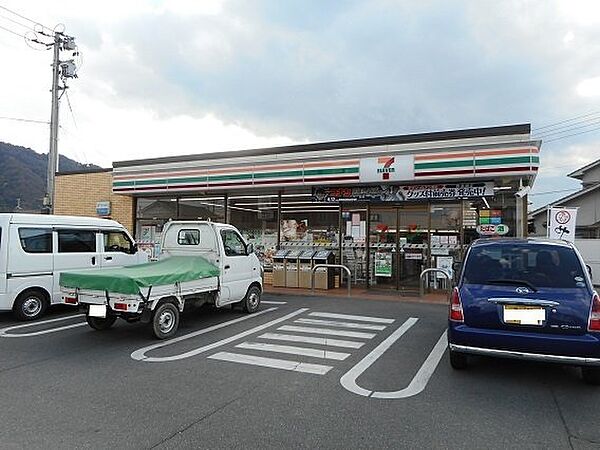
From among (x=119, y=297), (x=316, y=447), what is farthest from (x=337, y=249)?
(x=316, y=447)

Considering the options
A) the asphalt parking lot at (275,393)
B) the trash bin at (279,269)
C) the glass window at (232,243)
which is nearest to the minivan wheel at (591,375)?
the asphalt parking lot at (275,393)

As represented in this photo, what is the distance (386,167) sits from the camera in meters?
11.8

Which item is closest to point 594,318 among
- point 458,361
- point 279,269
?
point 458,361

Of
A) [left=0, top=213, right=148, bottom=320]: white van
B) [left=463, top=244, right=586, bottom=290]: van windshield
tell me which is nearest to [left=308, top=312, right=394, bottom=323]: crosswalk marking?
[left=463, top=244, right=586, bottom=290]: van windshield

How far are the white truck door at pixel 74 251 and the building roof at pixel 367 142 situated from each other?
5.62m

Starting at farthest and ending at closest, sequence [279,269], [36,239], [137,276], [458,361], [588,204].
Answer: [588,204] → [279,269] → [36,239] → [137,276] → [458,361]

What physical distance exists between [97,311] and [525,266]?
593 cm

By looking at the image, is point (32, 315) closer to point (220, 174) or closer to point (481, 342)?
point (220, 174)

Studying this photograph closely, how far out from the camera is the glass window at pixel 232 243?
8438 millimetres

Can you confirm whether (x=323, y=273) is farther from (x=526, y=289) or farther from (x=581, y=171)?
(x=581, y=171)

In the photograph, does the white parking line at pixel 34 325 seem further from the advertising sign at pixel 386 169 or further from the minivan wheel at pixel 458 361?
the advertising sign at pixel 386 169

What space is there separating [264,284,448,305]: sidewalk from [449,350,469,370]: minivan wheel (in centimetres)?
548

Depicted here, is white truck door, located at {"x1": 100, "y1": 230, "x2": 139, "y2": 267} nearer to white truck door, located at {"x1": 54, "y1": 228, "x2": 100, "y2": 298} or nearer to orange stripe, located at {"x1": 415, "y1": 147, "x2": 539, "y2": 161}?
white truck door, located at {"x1": 54, "y1": 228, "x2": 100, "y2": 298}

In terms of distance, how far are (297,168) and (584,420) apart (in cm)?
985
